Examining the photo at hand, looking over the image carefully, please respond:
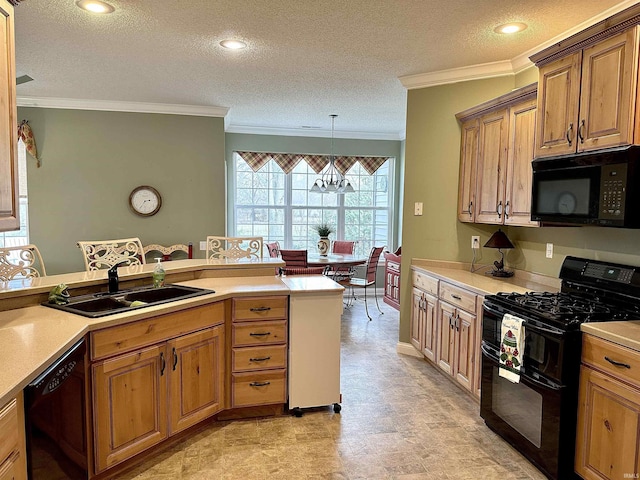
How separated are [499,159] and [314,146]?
4.07 m

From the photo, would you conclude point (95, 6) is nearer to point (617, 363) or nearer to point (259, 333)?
point (259, 333)

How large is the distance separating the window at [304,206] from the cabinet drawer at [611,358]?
5.32 metres

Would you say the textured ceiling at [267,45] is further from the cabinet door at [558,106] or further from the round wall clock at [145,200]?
the round wall clock at [145,200]

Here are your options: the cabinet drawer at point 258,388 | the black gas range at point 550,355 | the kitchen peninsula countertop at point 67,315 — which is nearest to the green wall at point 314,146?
the kitchen peninsula countertop at point 67,315

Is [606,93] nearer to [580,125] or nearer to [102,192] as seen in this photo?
[580,125]

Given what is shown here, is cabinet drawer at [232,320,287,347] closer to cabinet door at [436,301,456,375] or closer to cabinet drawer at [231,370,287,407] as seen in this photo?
cabinet drawer at [231,370,287,407]

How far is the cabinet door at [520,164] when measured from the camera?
10.1ft

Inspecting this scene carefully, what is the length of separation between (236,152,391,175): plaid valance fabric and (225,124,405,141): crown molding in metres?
0.32

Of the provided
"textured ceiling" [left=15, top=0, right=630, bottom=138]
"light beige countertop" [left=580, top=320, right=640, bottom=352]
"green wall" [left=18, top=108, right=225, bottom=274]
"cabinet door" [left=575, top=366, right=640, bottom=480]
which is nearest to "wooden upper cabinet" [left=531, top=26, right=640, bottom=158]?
"textured ceiling" [left=15, top=0, right=630, bottom=138]

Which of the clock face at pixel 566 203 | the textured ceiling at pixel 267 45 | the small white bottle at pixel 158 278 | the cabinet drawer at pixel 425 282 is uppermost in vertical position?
the textured ceiling at pixel 267 45

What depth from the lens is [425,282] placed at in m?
3.89

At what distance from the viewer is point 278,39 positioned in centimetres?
314

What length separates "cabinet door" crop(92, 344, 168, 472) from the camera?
6.94 feet

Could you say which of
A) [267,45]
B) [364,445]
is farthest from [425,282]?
[267,45]
